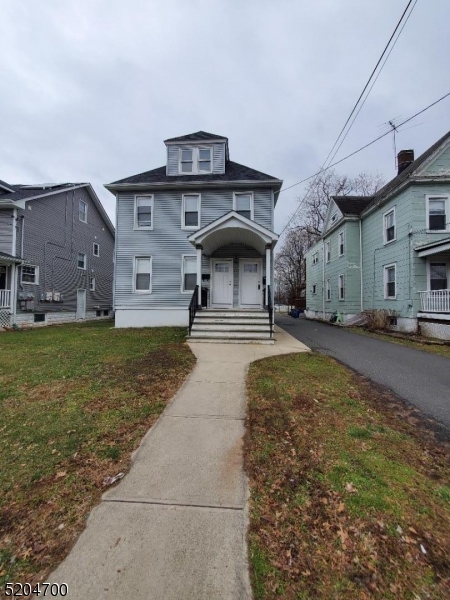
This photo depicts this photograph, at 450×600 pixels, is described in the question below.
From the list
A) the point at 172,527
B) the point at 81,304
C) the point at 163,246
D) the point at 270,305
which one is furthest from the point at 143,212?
the point at 172,527

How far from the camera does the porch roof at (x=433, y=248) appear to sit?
1084 centimetres

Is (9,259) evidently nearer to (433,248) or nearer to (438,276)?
(433,248)

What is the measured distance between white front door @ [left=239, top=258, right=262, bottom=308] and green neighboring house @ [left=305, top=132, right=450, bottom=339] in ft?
21.5

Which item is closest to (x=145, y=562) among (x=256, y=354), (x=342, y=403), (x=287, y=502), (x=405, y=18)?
(x=287, y=502)

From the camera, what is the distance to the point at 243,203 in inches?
513

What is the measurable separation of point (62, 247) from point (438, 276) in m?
20.2

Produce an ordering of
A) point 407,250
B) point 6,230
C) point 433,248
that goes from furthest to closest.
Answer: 1. point 6,230
2. point 407,250
3. point 433,248

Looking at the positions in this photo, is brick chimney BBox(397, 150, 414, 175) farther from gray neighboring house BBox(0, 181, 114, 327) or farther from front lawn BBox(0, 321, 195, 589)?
gray neighboring house BBox(0, 181, 114, 327)

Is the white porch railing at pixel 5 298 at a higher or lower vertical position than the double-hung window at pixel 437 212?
lower

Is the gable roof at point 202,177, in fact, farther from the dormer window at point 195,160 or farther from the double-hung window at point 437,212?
the double-hung window at point 437,212

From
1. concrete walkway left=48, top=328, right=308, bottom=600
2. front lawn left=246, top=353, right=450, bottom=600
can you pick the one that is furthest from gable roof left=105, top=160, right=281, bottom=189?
concrete walkway left=48, top=328, right=308, bottom=600

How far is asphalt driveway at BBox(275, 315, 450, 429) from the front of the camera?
4.53 meters

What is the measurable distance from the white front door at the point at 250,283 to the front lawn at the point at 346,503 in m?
8.67

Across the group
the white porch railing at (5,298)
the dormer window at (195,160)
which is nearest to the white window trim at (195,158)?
the dormer window at (195,160)
